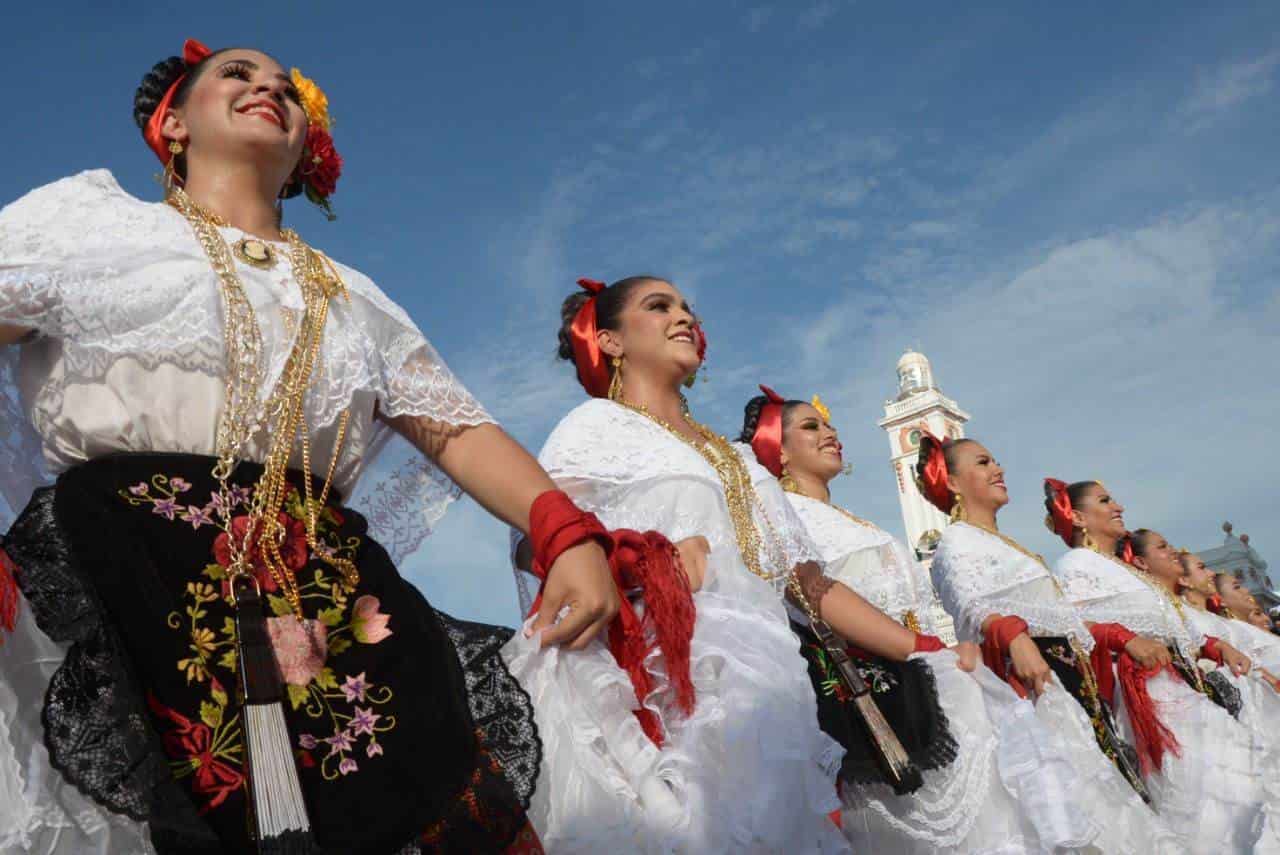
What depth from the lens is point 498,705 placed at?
1.93 metres

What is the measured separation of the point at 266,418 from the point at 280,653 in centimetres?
45

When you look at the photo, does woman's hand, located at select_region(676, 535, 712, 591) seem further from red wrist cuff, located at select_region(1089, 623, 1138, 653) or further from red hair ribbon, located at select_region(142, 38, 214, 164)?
red wrist cuff, located at select_region(1089, 623, 1138, 653)

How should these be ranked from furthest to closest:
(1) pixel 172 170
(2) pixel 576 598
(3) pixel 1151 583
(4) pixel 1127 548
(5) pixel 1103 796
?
(4) pixel 1127 548, (3) pixel 1151 583, (5) pixel 1103 796, (1) pixel 172 170, (2) pixel 576 598

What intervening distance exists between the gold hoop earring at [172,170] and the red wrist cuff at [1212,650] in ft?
24.6

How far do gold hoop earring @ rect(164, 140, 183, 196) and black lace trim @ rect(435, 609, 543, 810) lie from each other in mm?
1219

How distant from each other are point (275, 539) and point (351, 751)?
39 cm

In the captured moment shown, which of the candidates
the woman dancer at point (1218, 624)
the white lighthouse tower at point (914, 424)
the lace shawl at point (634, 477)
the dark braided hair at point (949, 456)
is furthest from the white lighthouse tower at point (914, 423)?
the lace shawl at point (634, 477)

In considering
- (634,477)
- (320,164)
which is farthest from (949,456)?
(320,164)

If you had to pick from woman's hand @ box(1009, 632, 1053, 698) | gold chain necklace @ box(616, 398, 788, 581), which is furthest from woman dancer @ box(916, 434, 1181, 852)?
gold chain necklace @ box(616, 398, 788, 581)

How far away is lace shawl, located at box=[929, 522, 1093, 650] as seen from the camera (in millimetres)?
5590

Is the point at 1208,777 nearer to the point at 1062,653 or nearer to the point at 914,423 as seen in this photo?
the point at 1062,653

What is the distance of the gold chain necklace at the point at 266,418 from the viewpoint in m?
1.89

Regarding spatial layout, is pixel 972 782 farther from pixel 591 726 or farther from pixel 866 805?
pixel 591 726

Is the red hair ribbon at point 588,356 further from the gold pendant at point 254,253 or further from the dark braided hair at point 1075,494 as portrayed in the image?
the dark braided hair at point 1075,494
